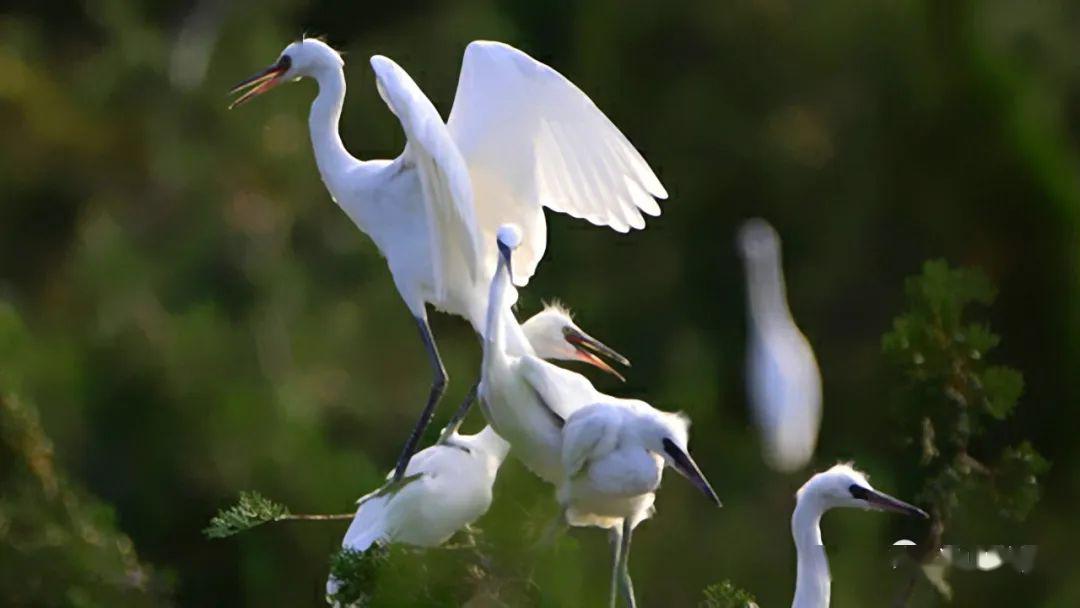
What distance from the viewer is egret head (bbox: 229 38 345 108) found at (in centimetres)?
357

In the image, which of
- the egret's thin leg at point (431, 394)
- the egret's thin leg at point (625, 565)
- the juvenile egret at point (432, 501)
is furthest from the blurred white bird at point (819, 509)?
Answer: the egret's thin leg at point (431, 394)

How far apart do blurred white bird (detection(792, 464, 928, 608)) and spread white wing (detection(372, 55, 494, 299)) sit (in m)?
0.63

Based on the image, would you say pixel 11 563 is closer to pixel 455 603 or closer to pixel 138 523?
pixel 138 523

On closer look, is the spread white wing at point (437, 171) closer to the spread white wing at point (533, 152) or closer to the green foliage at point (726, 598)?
the spread white wing at point (533, 152)

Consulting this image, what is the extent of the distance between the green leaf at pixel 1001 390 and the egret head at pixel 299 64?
129 centimetres

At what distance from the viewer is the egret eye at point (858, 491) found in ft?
9.79

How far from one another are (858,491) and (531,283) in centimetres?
359

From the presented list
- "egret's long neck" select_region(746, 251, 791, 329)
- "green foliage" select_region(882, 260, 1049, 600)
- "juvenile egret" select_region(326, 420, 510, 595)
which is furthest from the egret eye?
"egret's long neck" select_region(746, 251, 791, 329)

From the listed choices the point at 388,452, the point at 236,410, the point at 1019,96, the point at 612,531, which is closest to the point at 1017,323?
the point at 1019,96

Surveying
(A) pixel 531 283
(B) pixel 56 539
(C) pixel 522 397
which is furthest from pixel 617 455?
(A) pixel 531 283

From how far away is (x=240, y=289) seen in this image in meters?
6.17

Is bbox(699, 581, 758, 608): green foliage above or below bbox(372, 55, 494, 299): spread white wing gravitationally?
below

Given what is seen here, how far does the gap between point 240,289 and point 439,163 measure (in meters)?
3.13

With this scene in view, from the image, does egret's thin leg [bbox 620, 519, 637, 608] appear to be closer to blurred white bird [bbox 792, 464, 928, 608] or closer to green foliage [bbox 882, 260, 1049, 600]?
blurred white bird [bbox 792, 464, 928, 608]
